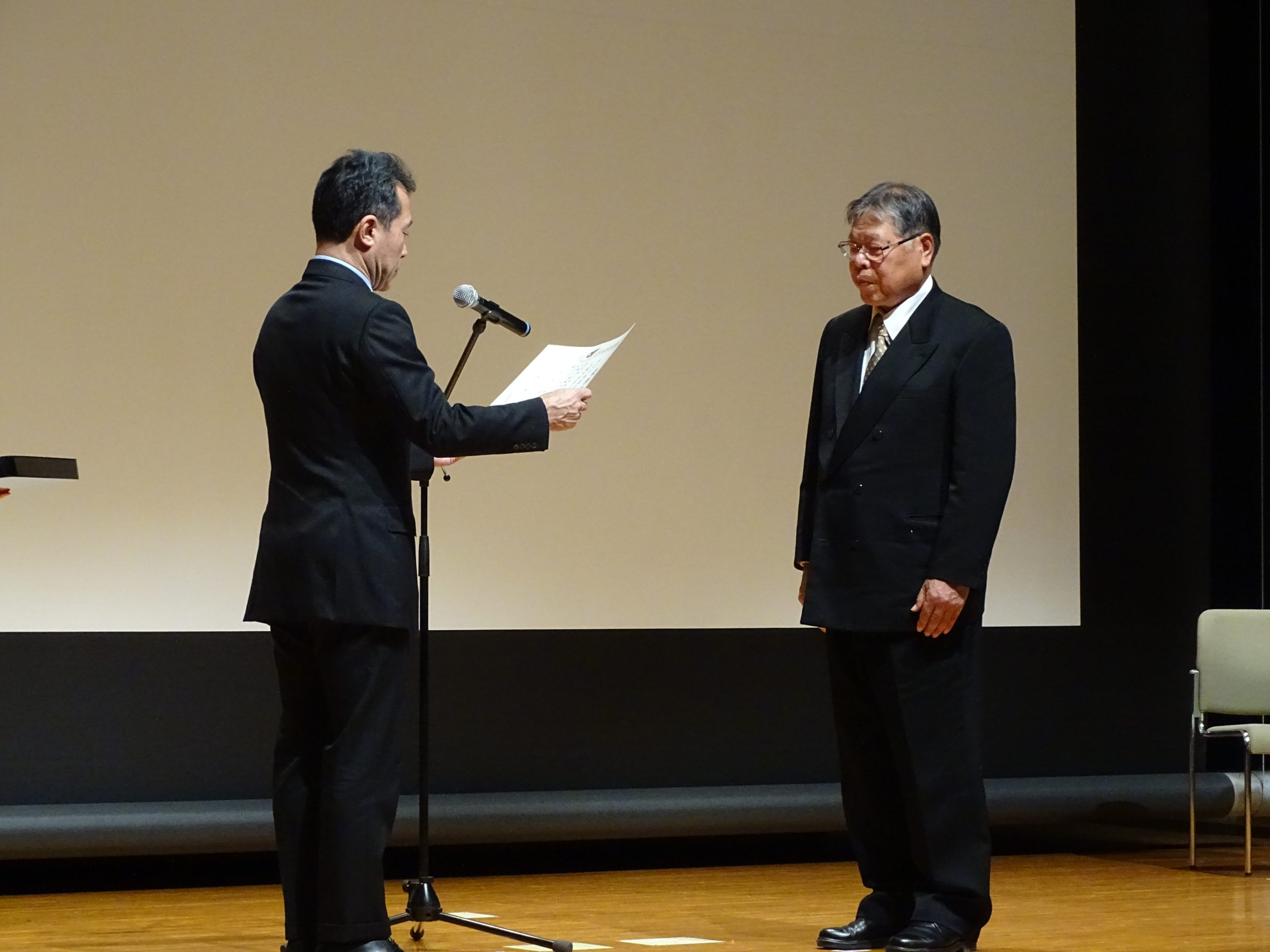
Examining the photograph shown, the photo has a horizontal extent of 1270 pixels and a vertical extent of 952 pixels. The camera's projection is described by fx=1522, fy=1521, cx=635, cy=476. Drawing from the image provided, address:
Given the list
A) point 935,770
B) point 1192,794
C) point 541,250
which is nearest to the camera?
point 935,770

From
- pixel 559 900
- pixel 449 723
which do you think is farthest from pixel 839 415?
A: pixel 449 723

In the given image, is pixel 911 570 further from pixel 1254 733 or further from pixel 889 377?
pixel 1254 733

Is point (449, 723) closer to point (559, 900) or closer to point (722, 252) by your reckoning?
point (559, 900)

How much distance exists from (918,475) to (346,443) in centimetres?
120

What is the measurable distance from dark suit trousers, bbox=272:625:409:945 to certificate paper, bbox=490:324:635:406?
0.49 metres

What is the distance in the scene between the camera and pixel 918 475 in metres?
3.08

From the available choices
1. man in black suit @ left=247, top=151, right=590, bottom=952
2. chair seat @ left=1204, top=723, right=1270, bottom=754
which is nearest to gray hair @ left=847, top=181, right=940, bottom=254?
man in black suit @ left=247, top=151, right=590, bottom=952

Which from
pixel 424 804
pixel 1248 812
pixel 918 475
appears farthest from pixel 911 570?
pixel 1248 812

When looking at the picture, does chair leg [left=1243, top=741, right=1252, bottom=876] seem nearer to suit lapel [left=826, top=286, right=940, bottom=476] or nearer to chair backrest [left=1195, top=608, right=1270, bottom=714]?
chair backrest [left=1195, top=608, right=1270, bottom=714]

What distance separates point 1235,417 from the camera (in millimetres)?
5195

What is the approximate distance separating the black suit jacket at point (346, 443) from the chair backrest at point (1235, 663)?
2.81 m

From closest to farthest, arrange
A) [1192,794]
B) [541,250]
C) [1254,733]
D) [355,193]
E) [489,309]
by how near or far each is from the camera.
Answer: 1. [355,193]
2. [489,309]
3. [1254,733]
4. [1192,794]
5. [541,250]

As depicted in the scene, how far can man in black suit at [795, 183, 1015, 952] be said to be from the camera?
3014 millimetres

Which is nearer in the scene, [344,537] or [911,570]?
[344,537]
